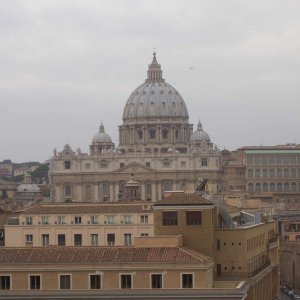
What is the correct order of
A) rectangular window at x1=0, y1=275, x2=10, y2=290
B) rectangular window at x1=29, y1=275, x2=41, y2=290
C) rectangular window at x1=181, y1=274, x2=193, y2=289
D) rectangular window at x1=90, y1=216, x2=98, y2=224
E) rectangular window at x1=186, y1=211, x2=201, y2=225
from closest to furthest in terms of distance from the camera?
1. rectangular window at x1=181, y1=274, x2=193, y2=289
2. rectangular window at x1=29, y1=275, x2=41, y2=290
3. rectangular window at x1=0, y1=275, x2=10, y2=290
4. rectangular window at x1=186, y1=211, x2=201, y2=225
5. rectangular window at x1=90, y1=216, x2=98, y2=224

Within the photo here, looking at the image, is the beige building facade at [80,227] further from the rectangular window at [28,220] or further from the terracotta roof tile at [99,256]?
the terracotta roof tile at [99,256]

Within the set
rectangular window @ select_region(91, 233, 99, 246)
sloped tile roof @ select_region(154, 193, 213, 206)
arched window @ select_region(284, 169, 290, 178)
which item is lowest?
rectangular window @ select_region(91, 233, 99, 246)

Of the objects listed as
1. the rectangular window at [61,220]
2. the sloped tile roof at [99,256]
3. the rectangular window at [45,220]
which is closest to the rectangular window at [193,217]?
the sloped tile roof at [99,256]

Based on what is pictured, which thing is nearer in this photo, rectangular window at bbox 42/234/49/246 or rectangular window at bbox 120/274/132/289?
rectangular window at bbox 120/274/132/289

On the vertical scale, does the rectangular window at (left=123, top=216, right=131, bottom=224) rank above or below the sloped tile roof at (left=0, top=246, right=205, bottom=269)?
above

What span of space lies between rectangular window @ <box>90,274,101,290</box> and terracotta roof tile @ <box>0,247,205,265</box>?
40 centimetres

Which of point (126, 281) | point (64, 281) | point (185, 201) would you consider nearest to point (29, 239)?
point (185, 201)

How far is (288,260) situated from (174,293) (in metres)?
55.1

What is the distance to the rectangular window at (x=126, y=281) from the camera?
146 feet

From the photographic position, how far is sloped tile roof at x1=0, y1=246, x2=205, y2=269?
1759 inches

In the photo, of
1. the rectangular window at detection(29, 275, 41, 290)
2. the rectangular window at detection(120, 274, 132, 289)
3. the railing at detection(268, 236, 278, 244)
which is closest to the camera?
the rectangular window at detection(120, 274, 132, 289)

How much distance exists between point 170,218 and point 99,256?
3786 mm

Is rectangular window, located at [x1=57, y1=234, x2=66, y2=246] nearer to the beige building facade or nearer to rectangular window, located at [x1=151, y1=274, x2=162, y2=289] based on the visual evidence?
the beige building facade

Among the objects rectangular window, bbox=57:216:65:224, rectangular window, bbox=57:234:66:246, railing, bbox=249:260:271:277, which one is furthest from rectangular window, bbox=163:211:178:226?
rectangular window, bbox=57:216:65:224
